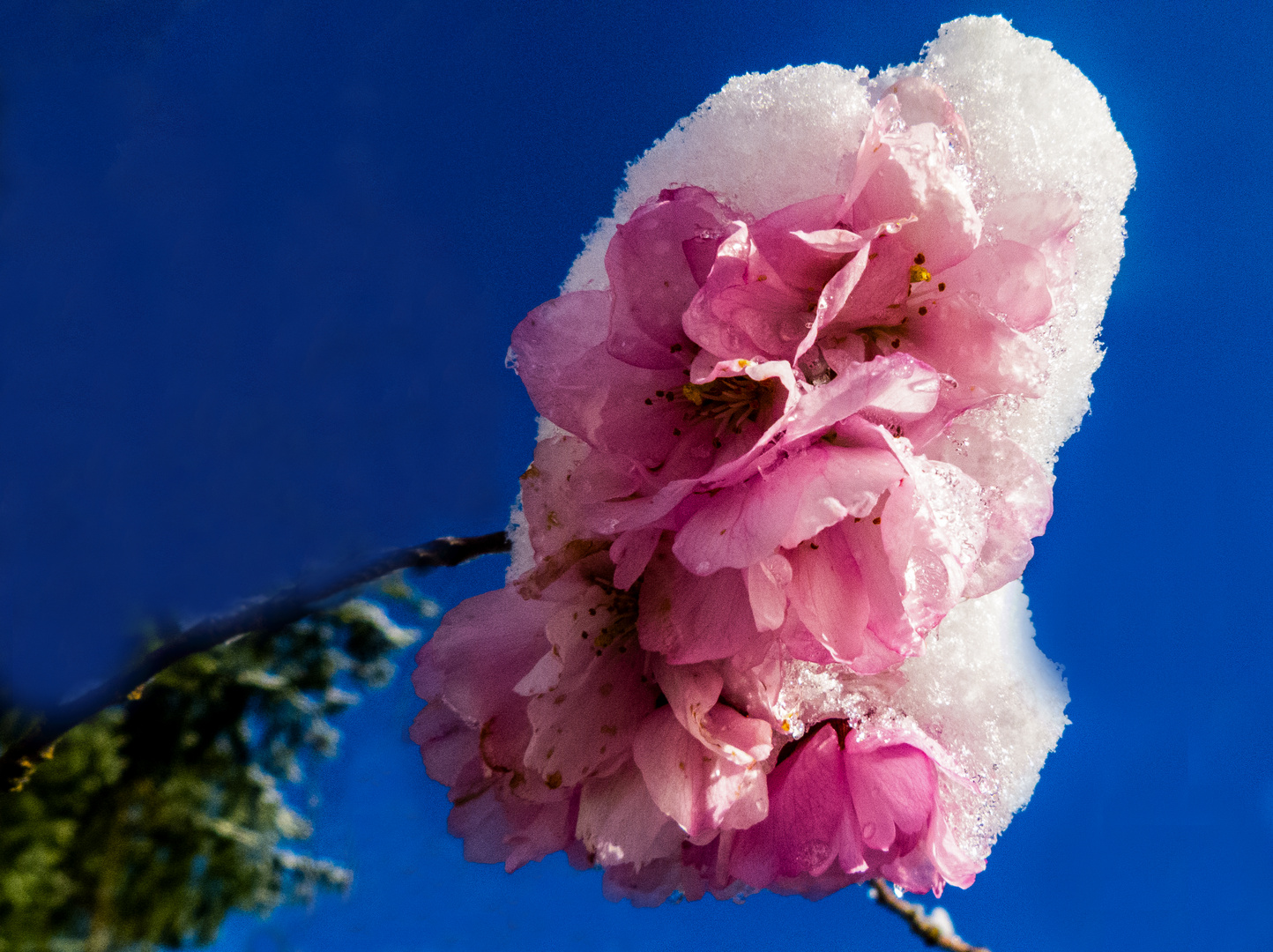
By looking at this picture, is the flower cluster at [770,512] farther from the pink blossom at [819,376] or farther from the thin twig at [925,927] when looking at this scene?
the thin twig at [925,927]

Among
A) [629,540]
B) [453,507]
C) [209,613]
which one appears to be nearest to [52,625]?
[209,613]

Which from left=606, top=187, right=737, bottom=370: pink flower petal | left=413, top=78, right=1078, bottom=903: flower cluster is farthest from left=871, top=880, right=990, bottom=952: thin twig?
left=606, top=187, right=737, bottom=370: pink flower petal

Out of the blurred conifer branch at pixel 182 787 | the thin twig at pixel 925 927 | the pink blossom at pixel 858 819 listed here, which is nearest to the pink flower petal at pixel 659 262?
the pink blossom at pixel 858 819

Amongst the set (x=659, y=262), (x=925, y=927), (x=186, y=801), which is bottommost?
(x=925, y=927)

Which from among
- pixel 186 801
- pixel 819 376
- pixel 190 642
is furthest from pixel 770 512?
pixel 186 801

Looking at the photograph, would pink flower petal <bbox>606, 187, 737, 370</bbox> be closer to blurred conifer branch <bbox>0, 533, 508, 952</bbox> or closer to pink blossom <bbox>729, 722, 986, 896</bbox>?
pink blossom <bbox>729, 722, 986, 896</bbox>

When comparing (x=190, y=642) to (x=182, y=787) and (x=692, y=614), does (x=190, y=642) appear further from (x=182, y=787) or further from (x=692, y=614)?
(x=692, y=614)
